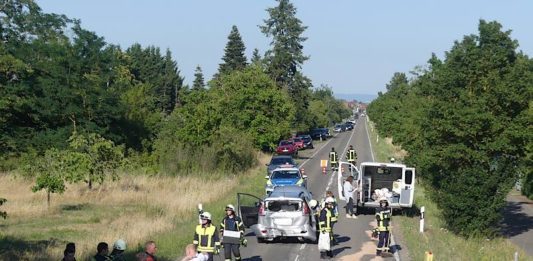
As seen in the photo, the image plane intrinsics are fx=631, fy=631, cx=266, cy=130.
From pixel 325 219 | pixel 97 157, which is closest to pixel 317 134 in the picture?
pixel 97 157

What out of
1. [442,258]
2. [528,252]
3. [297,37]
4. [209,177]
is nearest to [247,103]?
[209,177]

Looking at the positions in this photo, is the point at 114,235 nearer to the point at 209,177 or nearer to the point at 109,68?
Answer: the point at 209,177

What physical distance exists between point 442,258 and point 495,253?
11.0ft

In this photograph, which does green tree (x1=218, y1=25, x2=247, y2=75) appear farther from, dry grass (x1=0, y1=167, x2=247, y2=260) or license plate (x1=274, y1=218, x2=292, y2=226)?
license plate (x1=274, y1=218, x2=292, y2=226)

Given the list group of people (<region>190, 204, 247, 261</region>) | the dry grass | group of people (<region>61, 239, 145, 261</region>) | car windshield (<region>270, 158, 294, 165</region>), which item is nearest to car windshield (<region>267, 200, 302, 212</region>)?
group of people (<region>190, 204, 247, 261</region>)

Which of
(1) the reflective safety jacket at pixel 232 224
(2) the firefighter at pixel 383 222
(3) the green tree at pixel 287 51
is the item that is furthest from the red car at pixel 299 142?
(1) the reflective safety jacket at pixel 232 224

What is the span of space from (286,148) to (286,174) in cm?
2688

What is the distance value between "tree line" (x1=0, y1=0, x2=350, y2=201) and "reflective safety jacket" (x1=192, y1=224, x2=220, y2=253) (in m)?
8.17

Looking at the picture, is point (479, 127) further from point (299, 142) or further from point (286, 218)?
point (299, 142)

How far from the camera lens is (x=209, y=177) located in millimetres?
34719

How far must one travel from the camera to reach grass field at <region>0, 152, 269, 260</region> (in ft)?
A: 57.9

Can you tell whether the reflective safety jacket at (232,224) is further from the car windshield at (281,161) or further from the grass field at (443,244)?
the car windshield at (281,161)

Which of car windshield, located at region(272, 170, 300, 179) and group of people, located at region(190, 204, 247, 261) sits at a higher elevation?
car windshield, located at region(272, 170, 300, 179)

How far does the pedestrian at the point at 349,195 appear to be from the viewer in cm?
2386
